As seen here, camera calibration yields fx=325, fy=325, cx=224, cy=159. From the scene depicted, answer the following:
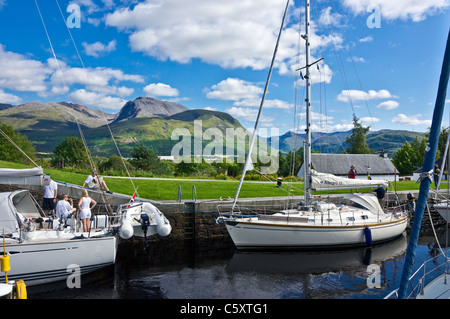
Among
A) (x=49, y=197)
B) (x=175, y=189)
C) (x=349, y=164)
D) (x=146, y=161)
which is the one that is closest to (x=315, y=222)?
(x=175, y=189)

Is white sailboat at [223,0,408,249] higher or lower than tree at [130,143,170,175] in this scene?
lower

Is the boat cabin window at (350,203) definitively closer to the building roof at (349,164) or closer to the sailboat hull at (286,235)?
the sailboat hull at (286,235)

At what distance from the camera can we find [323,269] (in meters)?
13.4

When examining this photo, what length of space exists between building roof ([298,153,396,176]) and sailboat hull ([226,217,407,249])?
30766 millimetres

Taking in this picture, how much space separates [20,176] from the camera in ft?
43.9

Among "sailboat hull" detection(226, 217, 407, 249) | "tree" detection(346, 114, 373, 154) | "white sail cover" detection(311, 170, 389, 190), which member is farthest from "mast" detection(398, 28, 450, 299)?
"tree" detection(346, 114, 373, 154)

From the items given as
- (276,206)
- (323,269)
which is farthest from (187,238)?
(323,269)

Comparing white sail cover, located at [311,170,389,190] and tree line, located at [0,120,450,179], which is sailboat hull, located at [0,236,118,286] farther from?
tree line, located at [0,120,450,179]

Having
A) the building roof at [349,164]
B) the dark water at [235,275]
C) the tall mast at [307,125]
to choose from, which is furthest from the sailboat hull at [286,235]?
the building roof at [349,164]

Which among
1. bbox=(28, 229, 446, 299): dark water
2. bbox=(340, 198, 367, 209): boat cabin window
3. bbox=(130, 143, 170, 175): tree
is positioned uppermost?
bbox=(130, 143, 170, 175): tree

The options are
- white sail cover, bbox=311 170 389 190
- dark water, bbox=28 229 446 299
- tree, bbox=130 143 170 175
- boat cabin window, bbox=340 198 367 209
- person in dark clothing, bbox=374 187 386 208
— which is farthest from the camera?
tree, bbox=130 143 170 175

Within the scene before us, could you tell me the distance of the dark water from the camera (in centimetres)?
1089
